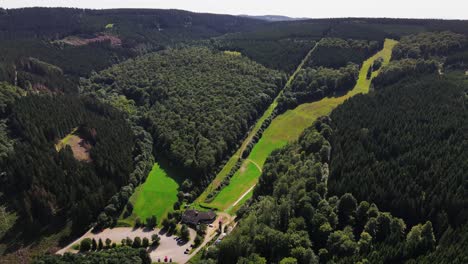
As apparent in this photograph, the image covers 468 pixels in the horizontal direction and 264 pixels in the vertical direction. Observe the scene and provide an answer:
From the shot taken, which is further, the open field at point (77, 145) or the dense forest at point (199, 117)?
the dense forest at point (199, 117)

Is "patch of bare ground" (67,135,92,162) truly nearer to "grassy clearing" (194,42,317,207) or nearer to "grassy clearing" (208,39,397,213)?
"grassy clearing" (194,42,317,207)

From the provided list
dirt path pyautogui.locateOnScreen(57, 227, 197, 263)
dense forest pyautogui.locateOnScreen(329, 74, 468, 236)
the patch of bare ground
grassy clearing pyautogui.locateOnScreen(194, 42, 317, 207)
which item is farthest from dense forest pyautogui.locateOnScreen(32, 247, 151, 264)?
dense forest pyautogui.locateOnScreen(329, 74, 468, 236)

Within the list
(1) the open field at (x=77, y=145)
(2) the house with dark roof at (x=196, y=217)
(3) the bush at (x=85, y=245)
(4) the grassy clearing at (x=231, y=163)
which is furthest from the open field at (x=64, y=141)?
(2) the house with dark roof at (x=196, y=217)

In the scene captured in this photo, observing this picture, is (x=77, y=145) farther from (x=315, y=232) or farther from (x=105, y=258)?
(x=315, y=232)

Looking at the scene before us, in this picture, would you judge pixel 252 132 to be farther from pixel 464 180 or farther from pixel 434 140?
pixel 464 180

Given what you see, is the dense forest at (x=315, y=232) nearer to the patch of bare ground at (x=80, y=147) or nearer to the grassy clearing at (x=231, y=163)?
the grassy clearing at (x=231, y=163)

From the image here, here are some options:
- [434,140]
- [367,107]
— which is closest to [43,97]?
[367,107]
